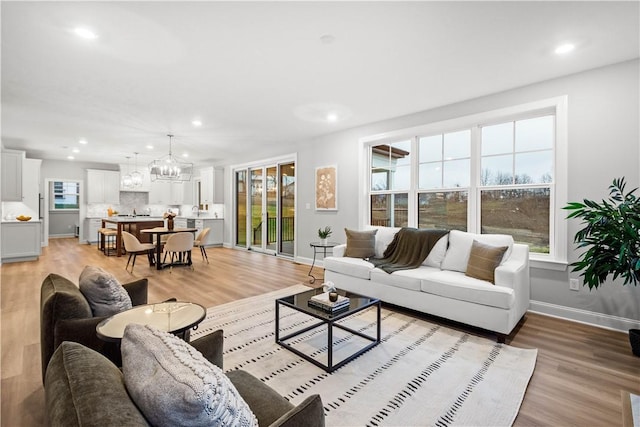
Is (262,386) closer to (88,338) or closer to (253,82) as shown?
(88,338)

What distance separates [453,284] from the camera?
3010mm

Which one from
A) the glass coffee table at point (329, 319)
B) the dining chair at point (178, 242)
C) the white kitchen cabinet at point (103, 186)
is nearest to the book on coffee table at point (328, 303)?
the glass coffee table at point (329, 319)

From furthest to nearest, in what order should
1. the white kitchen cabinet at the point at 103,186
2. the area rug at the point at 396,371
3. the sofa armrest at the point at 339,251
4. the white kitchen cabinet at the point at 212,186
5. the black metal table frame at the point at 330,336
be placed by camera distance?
the white kitchen cabinet at the point at 103,186 < the white kitchen cabinet at the point at 212,186 < the sofa armrest at the point at 339,251 < the black metal table frame at the point at 330,336 < the area rug at the point at 396,371

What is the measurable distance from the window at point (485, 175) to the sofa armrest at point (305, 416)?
349cm

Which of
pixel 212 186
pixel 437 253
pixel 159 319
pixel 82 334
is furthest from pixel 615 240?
A: pixel 212 186

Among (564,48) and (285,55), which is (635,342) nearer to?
(564,48)

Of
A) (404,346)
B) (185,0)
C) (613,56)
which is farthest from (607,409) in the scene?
(185,0)

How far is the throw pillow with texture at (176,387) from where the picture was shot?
2.45ft

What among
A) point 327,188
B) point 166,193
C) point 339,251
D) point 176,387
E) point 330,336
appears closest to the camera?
point 176,387

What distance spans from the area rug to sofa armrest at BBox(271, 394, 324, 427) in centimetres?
85

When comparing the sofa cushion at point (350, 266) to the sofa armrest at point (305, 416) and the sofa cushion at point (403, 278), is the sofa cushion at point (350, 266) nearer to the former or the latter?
the sofa cushion at point (403, 278)

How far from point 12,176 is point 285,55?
24.2ft

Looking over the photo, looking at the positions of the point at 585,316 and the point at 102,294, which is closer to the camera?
the point at 102,294

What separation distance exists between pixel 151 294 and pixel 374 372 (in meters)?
3.22
